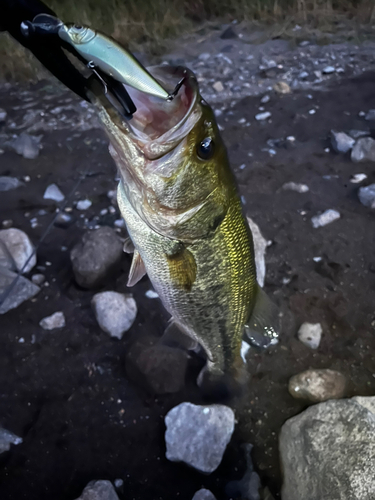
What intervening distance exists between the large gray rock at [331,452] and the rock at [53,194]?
2435mm

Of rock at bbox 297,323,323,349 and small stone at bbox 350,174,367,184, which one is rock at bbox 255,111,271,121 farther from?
rock at bbox 297,323,323,349

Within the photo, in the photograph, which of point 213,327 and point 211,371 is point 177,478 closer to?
point 211,371

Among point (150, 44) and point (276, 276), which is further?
point (150, 44)

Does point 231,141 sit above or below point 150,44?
below

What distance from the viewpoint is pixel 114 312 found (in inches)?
90.1

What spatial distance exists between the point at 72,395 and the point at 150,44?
491 centimetres

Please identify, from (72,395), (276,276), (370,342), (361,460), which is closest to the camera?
(361,460)

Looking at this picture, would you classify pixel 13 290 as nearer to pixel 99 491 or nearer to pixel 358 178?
pixel 99 491

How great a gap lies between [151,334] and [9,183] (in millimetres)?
1926

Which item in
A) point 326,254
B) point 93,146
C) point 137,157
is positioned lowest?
point 326,254

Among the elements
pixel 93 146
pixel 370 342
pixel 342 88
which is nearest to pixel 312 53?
pixel 342 88

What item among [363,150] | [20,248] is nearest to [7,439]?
[20,248]

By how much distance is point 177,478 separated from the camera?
1856mm

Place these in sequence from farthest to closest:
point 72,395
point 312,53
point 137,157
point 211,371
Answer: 1. point 312,53
2. point 72,395
3. point 211,371
4. point 137,157
